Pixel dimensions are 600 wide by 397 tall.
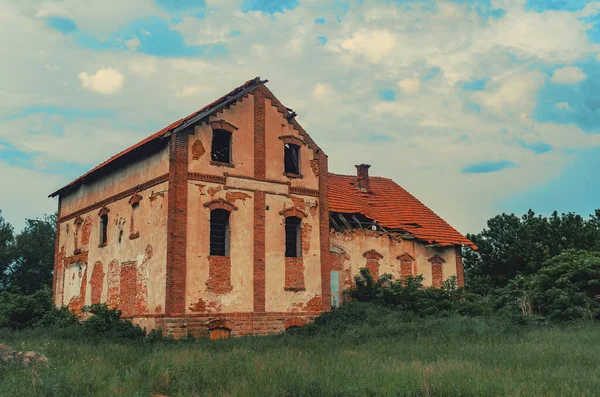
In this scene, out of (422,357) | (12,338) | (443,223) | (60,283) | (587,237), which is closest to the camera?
(422,357)

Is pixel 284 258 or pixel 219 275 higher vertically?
pixel 284 258

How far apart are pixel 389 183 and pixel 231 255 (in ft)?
47.2

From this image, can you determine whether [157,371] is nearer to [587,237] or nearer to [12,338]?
[12,338]

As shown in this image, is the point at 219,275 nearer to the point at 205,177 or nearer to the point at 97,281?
the point at 205,177

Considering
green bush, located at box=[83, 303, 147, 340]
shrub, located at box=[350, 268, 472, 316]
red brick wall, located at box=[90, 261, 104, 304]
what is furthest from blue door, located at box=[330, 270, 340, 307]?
red brick wall, located at box=[90, 261, 104, 304]

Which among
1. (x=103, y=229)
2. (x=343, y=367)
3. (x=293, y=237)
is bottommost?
(x=343, y=367)

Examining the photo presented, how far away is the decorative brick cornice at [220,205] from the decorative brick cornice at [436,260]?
1101cm

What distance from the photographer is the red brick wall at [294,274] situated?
21.9 meters

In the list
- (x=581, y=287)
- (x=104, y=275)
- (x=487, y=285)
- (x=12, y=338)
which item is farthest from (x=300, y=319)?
(x=487, y=285)

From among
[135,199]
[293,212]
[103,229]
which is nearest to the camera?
[135,199]

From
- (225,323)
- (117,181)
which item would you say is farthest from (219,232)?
(117,181)

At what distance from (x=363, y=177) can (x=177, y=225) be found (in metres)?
13.4

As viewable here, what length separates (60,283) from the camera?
26938 millimetres

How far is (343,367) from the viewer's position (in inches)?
483
